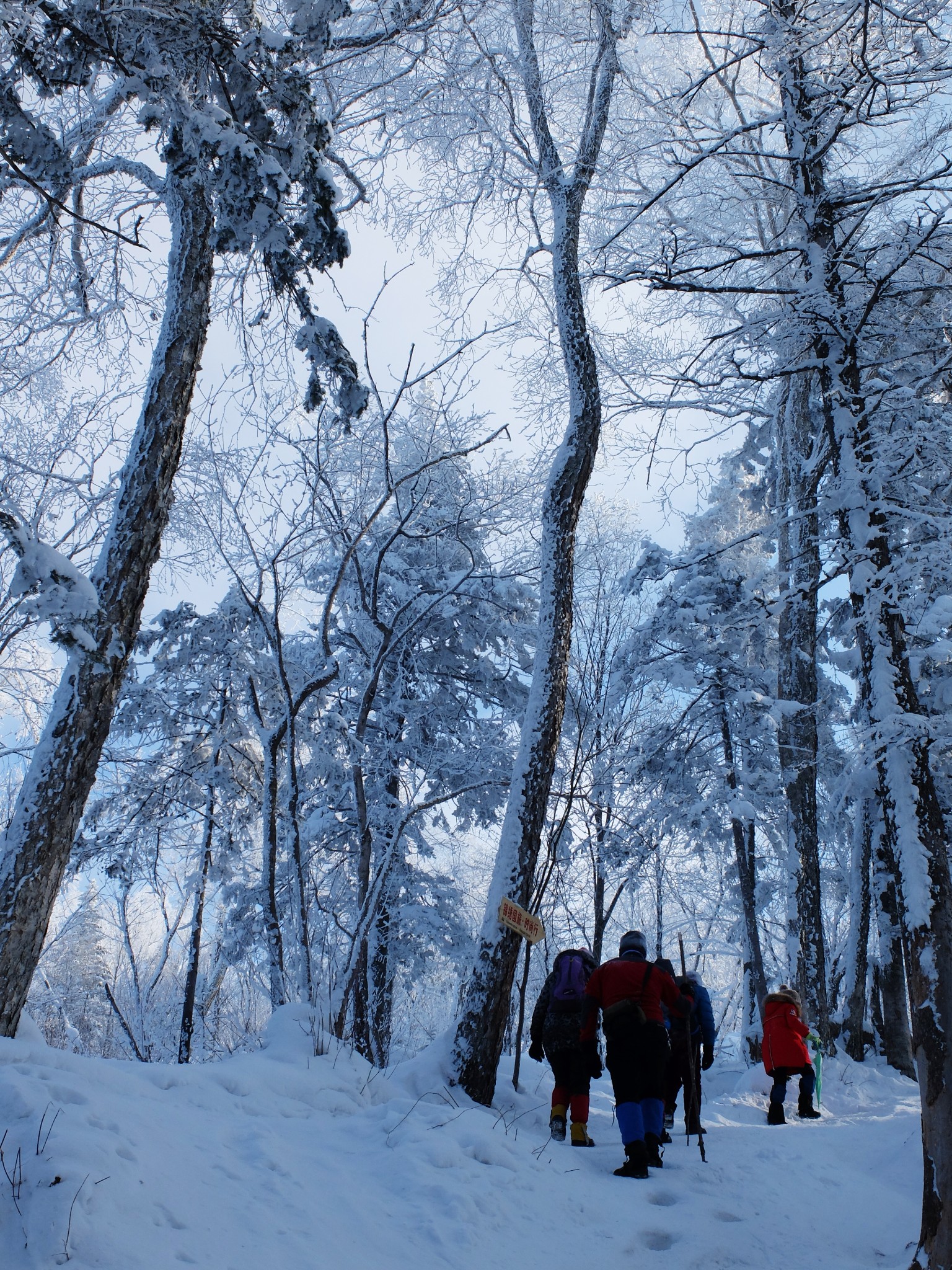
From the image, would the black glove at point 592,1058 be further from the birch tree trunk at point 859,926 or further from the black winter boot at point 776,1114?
the birch tree trunk at point 859,926

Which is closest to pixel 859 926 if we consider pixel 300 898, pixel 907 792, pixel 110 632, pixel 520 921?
pixel 520 921

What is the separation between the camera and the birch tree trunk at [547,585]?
5805 mm

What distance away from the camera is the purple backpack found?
5.80 m

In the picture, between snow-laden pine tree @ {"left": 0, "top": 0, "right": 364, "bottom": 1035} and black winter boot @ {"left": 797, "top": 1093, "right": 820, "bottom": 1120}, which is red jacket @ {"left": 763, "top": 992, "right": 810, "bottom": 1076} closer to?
black winter boot @ {"left": 797, "top": 1093, "right": 820, "bottom": 1120}

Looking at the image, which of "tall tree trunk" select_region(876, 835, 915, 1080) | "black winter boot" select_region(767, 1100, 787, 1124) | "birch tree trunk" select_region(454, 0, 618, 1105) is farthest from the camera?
"tall tree trunk" select_region(876, 835, 915, 1080)

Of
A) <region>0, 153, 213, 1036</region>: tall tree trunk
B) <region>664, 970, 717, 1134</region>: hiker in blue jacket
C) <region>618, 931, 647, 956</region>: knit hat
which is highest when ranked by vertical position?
<region>0, 153, 213, 1036</region>: tall tree trunk

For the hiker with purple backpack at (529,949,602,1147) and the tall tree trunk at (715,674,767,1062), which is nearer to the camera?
the hiker with purple backpack at (529,949,602,1147)

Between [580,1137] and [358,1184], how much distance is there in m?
2.64

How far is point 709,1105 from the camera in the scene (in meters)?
7.93

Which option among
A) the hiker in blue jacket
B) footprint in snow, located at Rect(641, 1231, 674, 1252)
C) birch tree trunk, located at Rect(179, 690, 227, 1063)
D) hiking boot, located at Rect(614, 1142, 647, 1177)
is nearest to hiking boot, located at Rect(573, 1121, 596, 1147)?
hiking boot, located at Rect(614, 1142, 647, 1177)

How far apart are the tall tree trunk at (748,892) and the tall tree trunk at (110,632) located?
368 inches

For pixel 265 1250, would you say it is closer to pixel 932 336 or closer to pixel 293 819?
pixel 293 819

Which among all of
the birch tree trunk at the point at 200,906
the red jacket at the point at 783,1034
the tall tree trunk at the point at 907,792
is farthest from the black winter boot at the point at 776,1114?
the birch tree trunk at the point at 200,906

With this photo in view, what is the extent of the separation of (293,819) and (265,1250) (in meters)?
3.38
